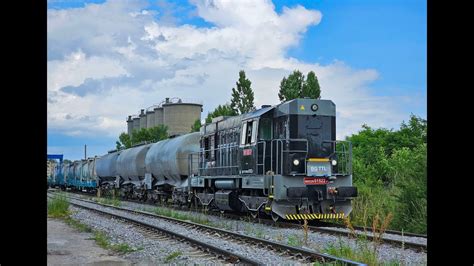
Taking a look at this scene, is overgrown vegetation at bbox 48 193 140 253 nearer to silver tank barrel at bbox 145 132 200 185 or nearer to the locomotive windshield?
silver tank barrel at bbox 145 132 200 185

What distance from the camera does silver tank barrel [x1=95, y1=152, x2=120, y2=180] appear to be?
36875mm

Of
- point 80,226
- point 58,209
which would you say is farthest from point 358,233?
point 58,209

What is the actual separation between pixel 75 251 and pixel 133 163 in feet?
68.9

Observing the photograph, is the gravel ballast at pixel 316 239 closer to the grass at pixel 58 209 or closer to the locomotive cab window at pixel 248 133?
the locomotive cab window at pixel 248 133

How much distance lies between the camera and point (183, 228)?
15.2m

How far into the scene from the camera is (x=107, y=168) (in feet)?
126

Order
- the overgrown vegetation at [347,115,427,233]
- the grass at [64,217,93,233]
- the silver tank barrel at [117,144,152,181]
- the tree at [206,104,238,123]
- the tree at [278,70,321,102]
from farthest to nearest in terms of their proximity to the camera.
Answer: the tree at [206,104,238,123] < the tree at [278,70,321,102] < the silver tank barrel at [117,144,152,181] < the grass at [64,217,93,233] < the overgrown vegetation at [347,115,427,233]

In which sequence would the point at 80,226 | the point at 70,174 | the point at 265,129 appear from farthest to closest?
1. the point at 70,174
2. the point at 265,129
3. the point at 80,226

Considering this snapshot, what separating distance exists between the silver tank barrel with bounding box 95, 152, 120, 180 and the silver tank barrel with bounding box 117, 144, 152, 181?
195cm

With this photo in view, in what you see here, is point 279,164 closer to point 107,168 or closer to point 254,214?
point 254,214

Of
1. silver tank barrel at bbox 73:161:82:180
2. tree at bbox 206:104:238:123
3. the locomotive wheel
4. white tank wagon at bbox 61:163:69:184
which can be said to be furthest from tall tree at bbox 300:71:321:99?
white tank wagon at bbox 61:163:69:184

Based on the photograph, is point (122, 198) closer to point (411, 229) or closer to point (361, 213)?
point (361, 213)
